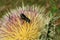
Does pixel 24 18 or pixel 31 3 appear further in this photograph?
pixel 31 3

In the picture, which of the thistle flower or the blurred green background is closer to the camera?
the thistle flower

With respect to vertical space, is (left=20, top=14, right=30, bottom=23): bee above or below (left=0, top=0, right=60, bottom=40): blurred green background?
below

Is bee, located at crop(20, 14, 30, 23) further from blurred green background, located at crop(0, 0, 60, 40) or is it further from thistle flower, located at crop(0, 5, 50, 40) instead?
blurred green background, located at crop(0, 0, 60, 40)

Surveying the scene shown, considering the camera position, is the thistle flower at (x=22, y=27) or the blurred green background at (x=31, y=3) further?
the blurred green background at (x=31, y=3)

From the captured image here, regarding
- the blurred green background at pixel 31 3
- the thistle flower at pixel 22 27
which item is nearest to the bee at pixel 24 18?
the thistle flower at pixel 22 27

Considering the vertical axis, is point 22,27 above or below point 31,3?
below

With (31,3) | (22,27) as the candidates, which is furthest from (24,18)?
(31,3)

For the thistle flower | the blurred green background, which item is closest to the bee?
the thistle flower

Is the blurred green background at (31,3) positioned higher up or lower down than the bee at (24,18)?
higher up

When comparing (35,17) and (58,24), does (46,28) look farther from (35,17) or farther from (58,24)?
(58,24)

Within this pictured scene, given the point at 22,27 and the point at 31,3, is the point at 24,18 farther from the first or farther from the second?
the point at 31,3

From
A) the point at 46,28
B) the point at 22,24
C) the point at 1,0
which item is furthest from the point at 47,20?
the point at 1,0

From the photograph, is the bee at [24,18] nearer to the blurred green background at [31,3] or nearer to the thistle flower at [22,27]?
the thistle flower at [22,27]
